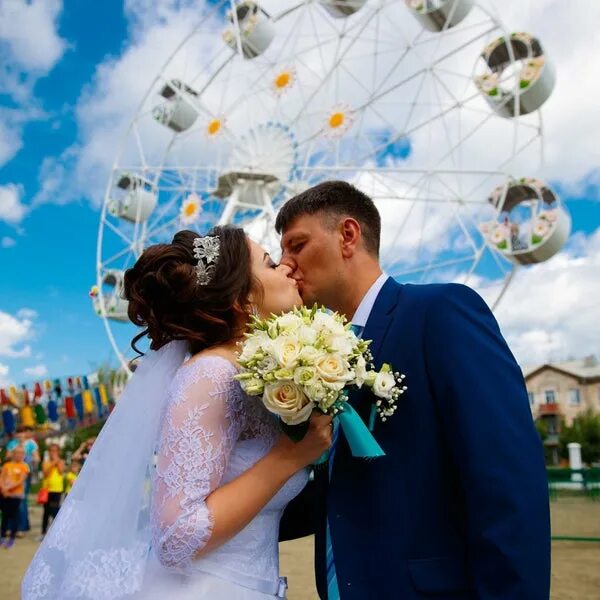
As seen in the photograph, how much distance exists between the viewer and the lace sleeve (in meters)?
2.11

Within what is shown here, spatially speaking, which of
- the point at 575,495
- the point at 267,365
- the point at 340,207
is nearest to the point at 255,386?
the point at 267,365

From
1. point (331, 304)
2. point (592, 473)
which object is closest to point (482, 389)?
point (331, 304)

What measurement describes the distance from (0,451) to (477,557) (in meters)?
23.8

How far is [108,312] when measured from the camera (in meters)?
→ 21.5

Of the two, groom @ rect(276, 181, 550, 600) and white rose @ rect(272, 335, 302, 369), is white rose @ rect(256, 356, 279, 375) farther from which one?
groom @ rect(276, 181, 550, 600)

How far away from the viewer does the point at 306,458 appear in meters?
2.20

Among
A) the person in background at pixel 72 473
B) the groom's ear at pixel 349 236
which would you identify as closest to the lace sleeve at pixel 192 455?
the groom's ear at pixel 349 236

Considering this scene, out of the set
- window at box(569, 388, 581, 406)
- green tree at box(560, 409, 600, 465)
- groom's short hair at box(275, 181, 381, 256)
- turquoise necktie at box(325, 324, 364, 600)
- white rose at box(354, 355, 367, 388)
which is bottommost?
turquoise necktie at box(325, 324, 364, 600)

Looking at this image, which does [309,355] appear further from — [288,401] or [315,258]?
[315,258]

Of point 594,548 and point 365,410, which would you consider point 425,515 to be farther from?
point 594,548

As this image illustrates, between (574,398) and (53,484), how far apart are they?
184 ft

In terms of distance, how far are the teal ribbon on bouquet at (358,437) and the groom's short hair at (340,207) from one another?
76 centimetres

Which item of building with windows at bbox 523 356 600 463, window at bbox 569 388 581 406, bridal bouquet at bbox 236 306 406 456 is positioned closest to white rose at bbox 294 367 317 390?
bridal bouquet at bbox 236 306 406 456

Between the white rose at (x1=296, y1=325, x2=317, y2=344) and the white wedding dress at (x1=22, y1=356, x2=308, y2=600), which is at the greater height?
the white rose at (x1=296, y1=325, x2=317, y2=344)
